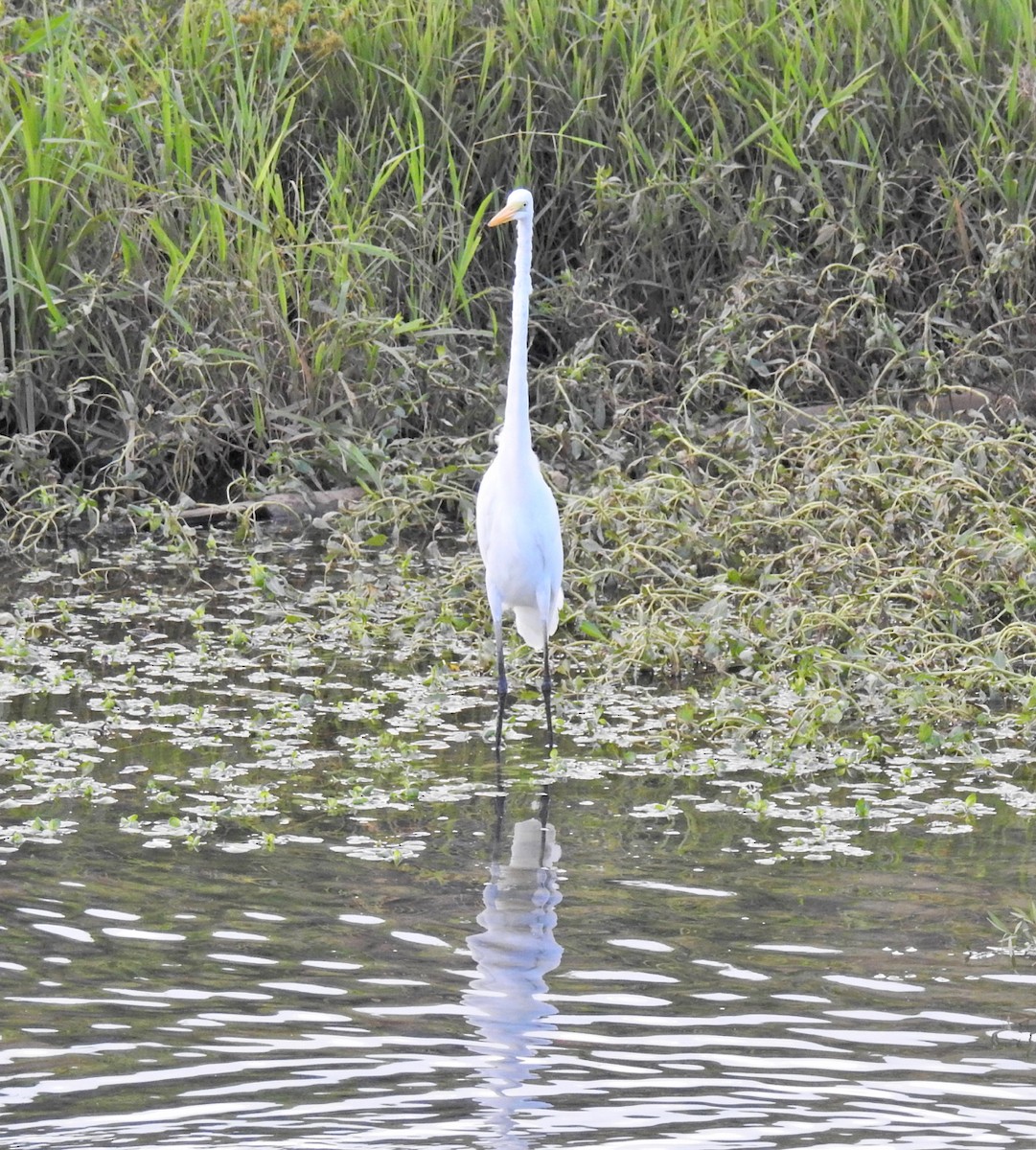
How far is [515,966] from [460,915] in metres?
0.29

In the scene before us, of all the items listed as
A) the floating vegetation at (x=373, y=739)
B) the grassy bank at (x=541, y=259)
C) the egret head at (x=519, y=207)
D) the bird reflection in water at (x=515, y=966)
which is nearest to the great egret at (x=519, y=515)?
the egret head at (x=519, y=207)

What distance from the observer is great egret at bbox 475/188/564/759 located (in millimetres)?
4922

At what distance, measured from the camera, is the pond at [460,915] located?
2.99 metres

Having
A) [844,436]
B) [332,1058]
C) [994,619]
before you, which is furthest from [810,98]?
[332,1058]

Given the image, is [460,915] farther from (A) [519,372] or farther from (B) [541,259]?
(B) [541,259]

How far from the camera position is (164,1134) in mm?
2854

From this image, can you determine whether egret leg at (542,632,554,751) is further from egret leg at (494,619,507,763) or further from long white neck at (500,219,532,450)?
long white neck at (500,219,532,450)

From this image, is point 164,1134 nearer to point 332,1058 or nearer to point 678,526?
point 332,1058

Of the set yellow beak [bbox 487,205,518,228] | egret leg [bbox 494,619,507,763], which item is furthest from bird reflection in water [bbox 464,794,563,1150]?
yellow beak [bbox 487,205,518,228]

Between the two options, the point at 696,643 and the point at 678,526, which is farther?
the point at 678,526

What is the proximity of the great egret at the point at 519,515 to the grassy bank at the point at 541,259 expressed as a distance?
0.79 metres

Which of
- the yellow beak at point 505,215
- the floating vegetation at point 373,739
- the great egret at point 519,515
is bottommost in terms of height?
the floating vegetation at point 373,739

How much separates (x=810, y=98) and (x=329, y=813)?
12.9 ft

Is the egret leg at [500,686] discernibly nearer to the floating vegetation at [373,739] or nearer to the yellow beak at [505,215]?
the floating vegetation at [373,739]
